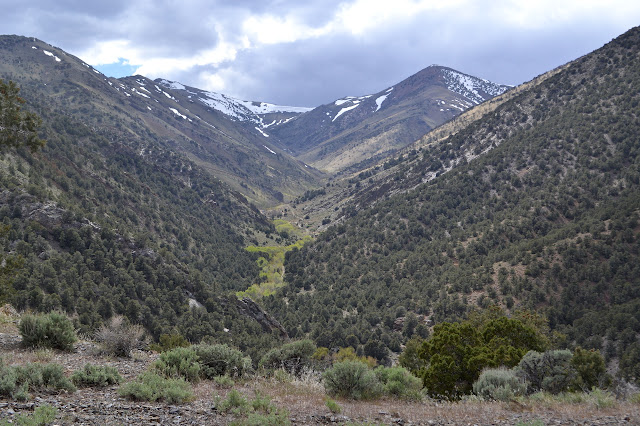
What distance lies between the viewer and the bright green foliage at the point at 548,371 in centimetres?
1381

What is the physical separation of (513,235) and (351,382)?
62892mm

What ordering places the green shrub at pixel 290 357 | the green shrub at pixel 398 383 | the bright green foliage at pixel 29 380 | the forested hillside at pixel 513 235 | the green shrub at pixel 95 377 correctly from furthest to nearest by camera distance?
the forested hillside at pixel 513 235
the green shrub at pixel 290 357
the green shrub at pixel 398 383
the green shrub at pixel 95 377
the bright green foliage at pixel 29 380

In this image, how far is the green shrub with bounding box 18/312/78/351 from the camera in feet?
38.0

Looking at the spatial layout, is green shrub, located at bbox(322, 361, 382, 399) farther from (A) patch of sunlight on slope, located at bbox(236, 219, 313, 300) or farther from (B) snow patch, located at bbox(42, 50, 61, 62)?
(B) snow patch, located at bbox(42, 50, 61, 62)

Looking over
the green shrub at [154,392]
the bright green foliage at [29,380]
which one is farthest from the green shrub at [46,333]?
the green shrub at [154,392]

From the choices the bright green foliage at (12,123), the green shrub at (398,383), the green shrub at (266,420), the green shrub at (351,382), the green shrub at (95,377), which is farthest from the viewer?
the bright green foliage at (12,123)

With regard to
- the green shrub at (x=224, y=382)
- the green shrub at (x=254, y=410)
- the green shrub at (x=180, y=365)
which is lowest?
the green shrub at (x=224, y=382)

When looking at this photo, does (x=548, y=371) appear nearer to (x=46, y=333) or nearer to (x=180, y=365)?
(x=180, y=365)

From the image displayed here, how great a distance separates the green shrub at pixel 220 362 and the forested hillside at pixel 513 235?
1463 inches

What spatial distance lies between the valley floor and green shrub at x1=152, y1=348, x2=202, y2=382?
0.39 m

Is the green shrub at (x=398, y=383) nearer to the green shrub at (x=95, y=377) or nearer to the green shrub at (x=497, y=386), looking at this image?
the green shrub at (x=497, y=386)

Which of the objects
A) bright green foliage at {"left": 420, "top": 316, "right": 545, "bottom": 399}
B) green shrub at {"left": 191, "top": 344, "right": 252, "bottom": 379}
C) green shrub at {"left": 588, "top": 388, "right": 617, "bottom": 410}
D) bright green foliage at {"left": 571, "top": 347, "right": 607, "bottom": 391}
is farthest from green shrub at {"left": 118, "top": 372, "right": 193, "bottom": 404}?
bright green foliage at {"left": 571, "top": 347, "right": 607, "bottom": 391}

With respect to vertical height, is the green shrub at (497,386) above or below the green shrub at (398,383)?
below

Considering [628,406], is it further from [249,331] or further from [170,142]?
[170,142]
